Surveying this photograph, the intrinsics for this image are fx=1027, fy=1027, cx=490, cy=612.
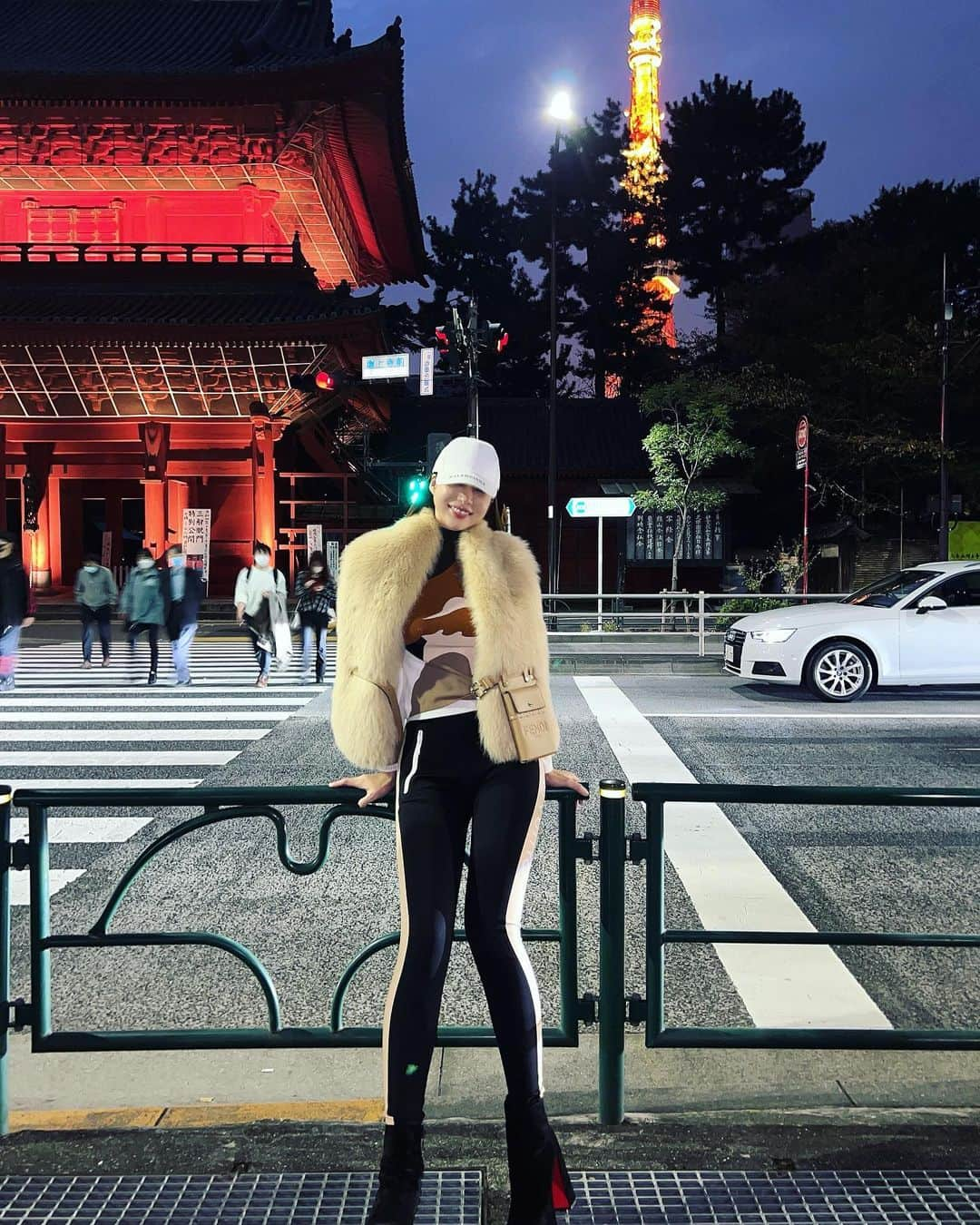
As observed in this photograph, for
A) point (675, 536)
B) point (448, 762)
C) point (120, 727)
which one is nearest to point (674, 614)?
point (120, 727)

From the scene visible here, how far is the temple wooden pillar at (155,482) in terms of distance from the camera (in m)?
23.8

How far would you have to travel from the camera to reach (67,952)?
4496 millimetres

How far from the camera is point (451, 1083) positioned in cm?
328

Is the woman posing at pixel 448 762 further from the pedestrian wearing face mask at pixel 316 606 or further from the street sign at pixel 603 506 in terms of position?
the street sign at pixel 603 506

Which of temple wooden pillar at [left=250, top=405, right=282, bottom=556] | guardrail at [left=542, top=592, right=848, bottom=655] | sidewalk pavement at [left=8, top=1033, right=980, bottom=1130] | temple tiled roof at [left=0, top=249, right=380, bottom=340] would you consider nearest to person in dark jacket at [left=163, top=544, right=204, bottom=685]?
guardrail at [left=542, top=592, right=848, bottom=655]

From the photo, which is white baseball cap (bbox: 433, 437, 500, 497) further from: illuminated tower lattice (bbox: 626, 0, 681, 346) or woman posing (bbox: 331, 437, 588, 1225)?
illuminated tower lattice (bbox: 626, 0, 681, 346)

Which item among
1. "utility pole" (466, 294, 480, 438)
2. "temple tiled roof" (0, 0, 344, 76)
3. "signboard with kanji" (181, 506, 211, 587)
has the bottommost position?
"signboard with kanji" (181, 506, 211, 587)

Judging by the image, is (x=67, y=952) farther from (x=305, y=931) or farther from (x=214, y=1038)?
(x=214, y=1038)

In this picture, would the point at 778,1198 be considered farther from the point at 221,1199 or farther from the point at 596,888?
the point at 596,888

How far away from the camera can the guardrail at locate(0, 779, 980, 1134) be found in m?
2.95

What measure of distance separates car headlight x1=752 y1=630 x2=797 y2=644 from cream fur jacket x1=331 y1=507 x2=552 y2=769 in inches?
381

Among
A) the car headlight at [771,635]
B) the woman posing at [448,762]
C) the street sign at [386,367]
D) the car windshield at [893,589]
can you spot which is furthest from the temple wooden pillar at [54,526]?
the woman posing at [448,762]

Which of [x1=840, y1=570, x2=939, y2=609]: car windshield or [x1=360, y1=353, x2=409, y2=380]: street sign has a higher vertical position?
[x1=360, y1=353, x2=409, y2=380]: street sign

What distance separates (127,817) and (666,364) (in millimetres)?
36600
